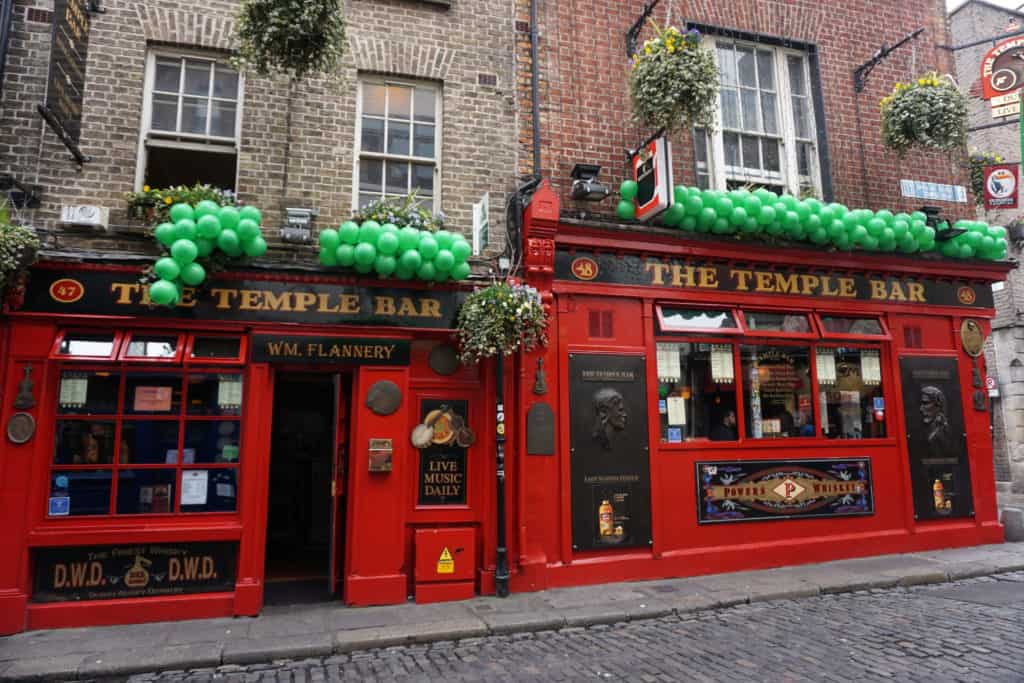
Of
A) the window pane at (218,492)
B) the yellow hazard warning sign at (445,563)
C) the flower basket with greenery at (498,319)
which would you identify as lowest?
the yellow hazard warning sign at (445,563)

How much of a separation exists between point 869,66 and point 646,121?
4.91 meters

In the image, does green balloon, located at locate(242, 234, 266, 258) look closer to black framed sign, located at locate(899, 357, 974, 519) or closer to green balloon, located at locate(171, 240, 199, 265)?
green balloon, located at locate(171, 240, 199, 265)

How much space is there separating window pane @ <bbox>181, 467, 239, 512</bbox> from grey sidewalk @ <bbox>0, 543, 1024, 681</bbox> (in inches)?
46.5

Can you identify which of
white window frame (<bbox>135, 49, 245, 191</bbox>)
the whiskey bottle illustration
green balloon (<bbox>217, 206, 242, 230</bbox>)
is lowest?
the whiskey bottle illustration

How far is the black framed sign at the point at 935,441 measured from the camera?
9828 mm

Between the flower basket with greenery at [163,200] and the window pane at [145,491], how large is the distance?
2.82m

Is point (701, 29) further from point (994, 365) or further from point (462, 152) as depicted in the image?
point (994, 365)

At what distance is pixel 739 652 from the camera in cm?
567

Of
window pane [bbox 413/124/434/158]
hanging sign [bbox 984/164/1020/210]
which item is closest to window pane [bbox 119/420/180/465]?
window pane [bbox 413/124/434/158]

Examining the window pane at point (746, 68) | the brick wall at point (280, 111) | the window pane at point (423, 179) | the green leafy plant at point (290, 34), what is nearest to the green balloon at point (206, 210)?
the brick wall at point (280, 111)

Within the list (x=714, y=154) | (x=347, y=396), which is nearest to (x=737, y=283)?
(x=714, y=154)

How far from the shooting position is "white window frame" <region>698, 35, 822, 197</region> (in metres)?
10.1

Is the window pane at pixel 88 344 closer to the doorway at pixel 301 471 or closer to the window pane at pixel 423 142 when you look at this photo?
the doorway at pixel 301 471

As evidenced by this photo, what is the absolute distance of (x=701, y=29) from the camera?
1007 centimetres
